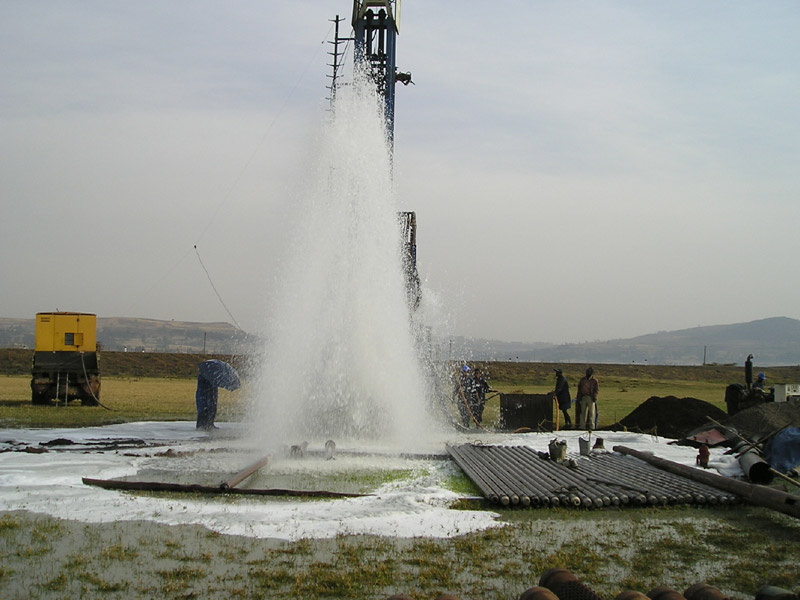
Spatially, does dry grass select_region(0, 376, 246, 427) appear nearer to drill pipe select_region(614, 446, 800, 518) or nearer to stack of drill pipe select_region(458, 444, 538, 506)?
stack of drill pipe select_region(458, 444, 538, 506)

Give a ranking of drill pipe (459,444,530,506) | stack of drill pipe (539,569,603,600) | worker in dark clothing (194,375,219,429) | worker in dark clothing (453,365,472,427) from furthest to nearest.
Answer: worker in dark clothing (453,365,472,427)
worker in dark clothing (194,375,219,429)
drill pipe (459,444,530,506)
stack of drill pipe (539,569,603,600)

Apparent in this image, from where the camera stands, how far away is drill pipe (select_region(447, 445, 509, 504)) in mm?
9422

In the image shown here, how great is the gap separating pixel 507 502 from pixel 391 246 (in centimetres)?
791

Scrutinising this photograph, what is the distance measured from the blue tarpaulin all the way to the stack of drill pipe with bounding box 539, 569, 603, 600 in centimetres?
745

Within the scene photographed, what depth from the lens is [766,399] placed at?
18500 millimetres

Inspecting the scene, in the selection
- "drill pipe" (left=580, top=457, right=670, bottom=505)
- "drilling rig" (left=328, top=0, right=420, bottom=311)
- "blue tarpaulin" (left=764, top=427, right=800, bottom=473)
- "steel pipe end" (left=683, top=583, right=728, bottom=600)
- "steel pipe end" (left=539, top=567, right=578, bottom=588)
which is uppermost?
"drilling rig" (left=328, top=0, right=420, bottom=311)

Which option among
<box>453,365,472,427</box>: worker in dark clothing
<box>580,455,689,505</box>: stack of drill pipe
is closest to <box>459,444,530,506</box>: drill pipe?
<box>580,455,689,505</box>: stack of drill pipe

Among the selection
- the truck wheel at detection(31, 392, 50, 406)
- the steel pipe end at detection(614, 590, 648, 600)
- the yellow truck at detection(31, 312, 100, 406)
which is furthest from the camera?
the yellow truck at detection(31, 312, 100, 406)

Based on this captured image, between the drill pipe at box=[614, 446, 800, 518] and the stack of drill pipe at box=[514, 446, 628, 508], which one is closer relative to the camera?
the drill pipe at box=[614, 446, 800, 518]

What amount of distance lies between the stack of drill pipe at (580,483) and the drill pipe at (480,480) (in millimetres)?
968

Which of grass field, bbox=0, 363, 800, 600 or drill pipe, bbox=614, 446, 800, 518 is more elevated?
drill pipe, bbox=614, 446, 800, 518

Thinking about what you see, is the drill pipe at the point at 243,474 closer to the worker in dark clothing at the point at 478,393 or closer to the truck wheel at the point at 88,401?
the worker in dark clothing at the point at 478,393

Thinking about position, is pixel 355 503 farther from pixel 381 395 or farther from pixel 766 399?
pixel 766 399

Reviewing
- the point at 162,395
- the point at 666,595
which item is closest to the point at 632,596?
the point at 666,595
